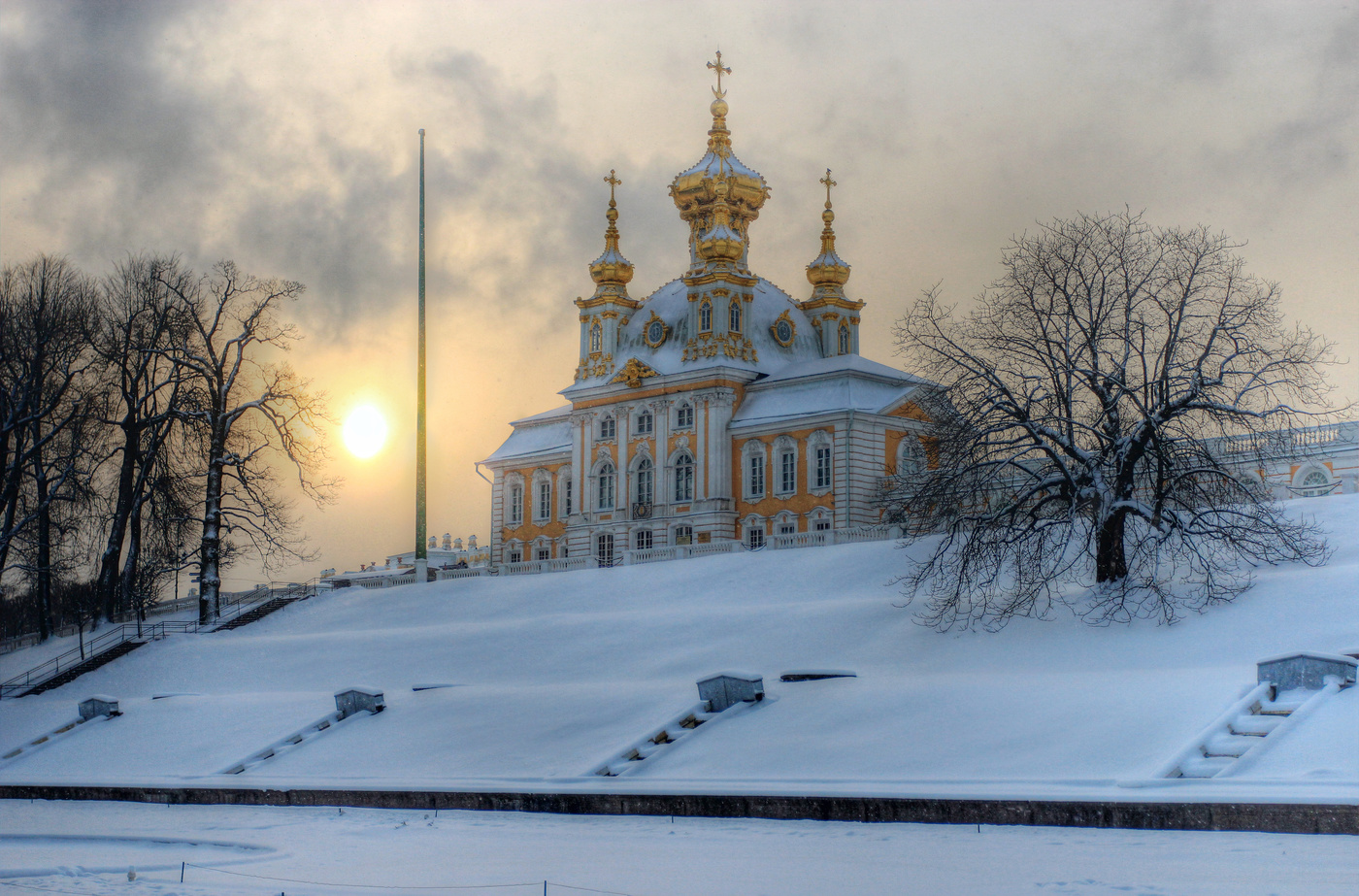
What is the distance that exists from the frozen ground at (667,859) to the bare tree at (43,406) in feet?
63.3

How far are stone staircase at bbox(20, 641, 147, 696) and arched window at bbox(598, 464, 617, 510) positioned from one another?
18.0 meters

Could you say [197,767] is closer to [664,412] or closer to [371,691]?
[371,691]

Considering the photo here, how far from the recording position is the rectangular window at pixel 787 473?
4956 cm

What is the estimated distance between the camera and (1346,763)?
1571cm

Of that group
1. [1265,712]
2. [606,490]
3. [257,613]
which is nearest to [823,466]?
[606,490]

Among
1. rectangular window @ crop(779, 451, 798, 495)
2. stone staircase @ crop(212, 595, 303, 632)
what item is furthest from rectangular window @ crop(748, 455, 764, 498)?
stone staircase @ crop(212, 595, 303, 632)

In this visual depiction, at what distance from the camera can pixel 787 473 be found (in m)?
49.9

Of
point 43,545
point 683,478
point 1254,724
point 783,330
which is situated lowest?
point 1254,724

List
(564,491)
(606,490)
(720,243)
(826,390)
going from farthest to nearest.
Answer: (564,491) < (606,490) < (720,243) < (826,390)

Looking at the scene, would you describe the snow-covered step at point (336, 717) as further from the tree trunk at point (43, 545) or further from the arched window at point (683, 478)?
the arched window at point (683, 478)

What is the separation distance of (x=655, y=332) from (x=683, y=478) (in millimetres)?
6294

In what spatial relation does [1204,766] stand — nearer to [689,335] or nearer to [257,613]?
[257,613]

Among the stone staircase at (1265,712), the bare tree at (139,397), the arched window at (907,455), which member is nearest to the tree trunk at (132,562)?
the bare tree at (139,397)

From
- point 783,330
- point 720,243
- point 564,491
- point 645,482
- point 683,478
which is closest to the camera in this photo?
point 683,478
